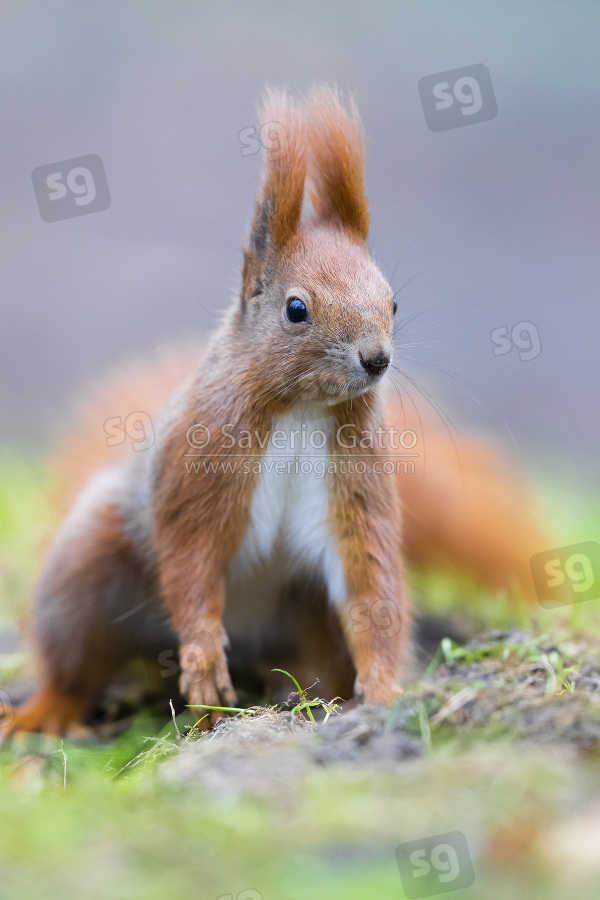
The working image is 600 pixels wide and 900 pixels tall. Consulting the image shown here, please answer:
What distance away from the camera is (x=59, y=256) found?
25.8 feet

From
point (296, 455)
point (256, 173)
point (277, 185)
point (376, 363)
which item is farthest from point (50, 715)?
point (256, 173)

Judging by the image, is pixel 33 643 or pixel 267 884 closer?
pixel 267 884

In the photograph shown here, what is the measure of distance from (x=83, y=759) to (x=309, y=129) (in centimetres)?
172

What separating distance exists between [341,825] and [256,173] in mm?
6318

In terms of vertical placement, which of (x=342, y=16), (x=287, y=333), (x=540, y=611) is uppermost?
(x=342, y=16)

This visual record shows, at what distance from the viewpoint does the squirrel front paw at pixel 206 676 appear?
2.33 meters

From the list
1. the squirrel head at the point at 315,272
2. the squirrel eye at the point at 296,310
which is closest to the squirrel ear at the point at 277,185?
the squirrel head at the point at 315,272

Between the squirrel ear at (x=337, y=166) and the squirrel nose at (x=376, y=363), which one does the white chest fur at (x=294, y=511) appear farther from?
the squirrel ear at (x=337, y=166)

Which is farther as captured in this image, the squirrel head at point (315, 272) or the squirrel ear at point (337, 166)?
the squirrel ear at point (337, 166)

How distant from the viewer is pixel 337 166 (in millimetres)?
2420

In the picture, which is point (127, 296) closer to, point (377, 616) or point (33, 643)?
point (33, 643)

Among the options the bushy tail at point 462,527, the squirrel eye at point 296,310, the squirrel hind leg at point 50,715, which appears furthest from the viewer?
the bushy tail at point 462,527

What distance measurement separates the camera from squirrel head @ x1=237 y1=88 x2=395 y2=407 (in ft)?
7.09

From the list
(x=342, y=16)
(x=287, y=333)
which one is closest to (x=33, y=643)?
(x=287, y=333)
